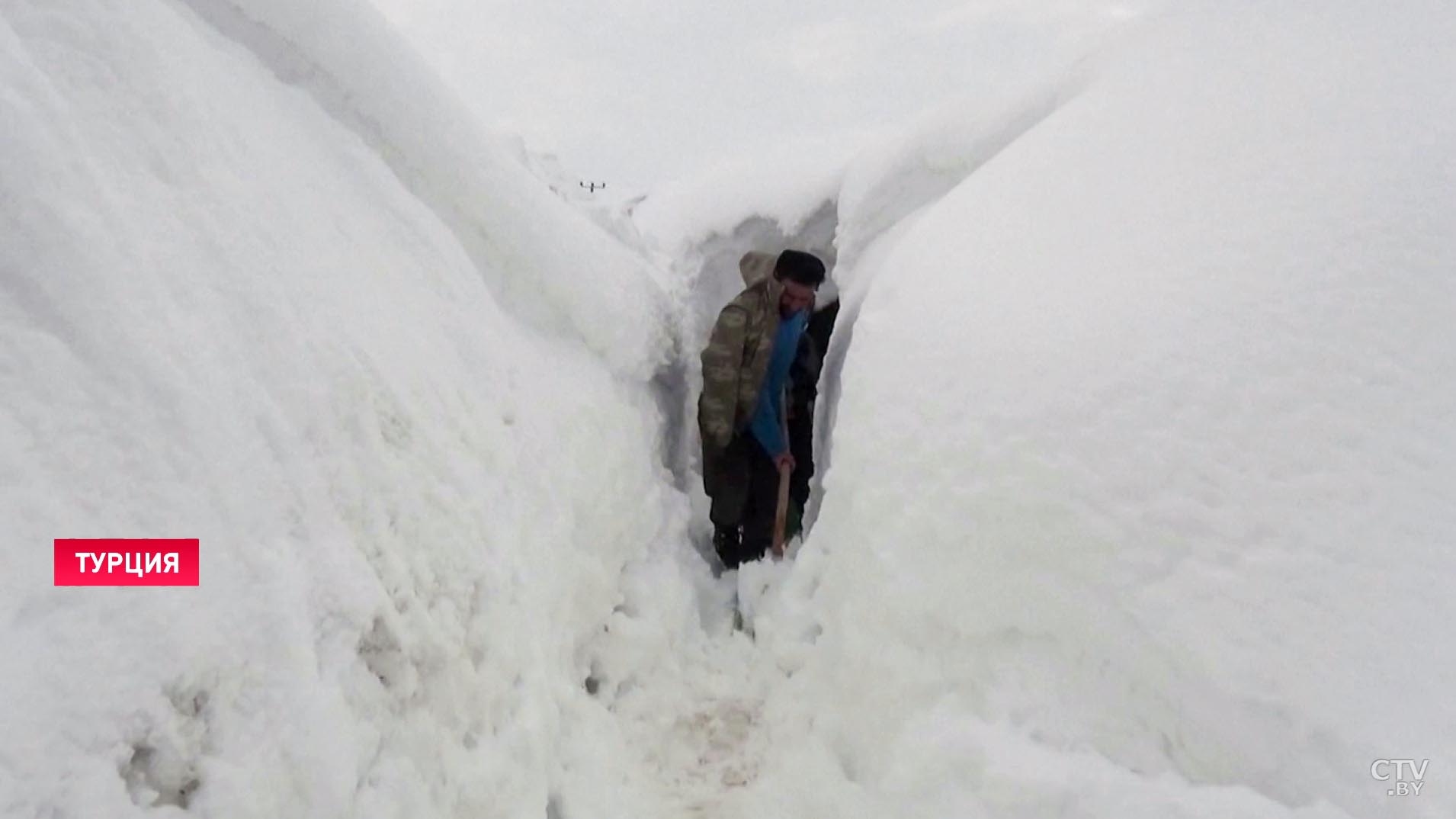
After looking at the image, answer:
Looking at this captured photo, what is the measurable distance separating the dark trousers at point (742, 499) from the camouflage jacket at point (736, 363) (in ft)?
0.38

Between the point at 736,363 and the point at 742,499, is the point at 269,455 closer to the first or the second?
the point at 736,363

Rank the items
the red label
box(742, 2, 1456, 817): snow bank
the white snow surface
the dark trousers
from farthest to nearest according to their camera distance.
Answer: the dark trousers → box(742, 2, 1456, 817): snow bank → the white snow surface → the red label

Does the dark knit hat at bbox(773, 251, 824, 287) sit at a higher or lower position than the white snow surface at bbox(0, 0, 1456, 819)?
higher

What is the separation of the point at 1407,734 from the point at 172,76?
2833 mm

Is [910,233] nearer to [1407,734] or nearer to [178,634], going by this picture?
[1407,734]

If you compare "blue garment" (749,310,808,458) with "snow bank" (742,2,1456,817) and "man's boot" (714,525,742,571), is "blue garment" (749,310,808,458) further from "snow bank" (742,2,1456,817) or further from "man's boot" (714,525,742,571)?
"snow bank" (742,2,1456,817)

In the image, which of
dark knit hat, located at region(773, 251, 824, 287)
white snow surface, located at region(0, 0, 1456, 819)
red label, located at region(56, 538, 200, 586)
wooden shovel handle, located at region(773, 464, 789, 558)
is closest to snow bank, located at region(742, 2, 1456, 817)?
white snow surface, located at region(0, 0, 1456, 819)

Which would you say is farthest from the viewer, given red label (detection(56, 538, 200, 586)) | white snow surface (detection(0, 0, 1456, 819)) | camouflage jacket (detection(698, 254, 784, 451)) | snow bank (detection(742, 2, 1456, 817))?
camouflage jacket (detection(698, 254, 784, 451))

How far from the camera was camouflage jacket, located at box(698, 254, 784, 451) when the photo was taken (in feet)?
13.2

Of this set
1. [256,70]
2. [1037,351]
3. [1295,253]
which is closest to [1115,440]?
[1037,351]

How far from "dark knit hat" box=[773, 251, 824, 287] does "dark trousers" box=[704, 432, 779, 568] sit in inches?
31.1

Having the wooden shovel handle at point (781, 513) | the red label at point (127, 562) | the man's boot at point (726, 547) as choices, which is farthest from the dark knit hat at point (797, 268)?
the red label at point (127, 562)

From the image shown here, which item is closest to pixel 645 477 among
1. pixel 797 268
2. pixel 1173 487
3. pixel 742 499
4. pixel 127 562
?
pixel 742 499

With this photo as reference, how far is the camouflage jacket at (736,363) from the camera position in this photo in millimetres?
4035
